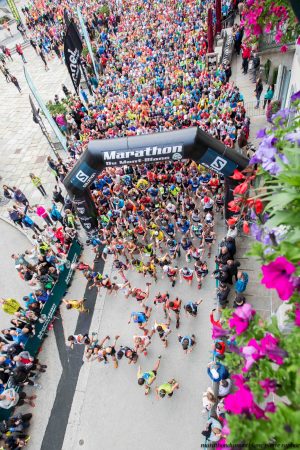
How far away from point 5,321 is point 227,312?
11.5 m

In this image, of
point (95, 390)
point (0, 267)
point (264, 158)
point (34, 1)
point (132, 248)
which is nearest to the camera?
point (264, 158)

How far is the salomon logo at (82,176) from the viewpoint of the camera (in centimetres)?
1172

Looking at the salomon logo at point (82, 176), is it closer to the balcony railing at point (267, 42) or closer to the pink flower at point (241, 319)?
the pink flower at point (241, 319)

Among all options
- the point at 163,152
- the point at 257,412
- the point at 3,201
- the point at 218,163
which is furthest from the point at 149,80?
the point at 257,412

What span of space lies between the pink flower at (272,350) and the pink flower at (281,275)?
0.66m

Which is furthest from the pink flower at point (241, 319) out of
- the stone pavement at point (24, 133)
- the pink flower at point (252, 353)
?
the stone pavement at point (24, 133)

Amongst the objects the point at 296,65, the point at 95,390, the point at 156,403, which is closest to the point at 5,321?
the point at 95,390

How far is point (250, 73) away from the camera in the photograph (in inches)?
811

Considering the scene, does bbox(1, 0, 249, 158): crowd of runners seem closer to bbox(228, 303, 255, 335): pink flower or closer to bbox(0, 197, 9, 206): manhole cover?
bbox(0, 197, 9, 206): manhole cover

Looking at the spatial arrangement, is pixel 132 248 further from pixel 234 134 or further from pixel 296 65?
pixel 296 65

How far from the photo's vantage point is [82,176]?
38.7 feet

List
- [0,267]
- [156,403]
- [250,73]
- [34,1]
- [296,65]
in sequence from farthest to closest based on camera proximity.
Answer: [34,1] → [250,73] → [0,267] → [296,65] → [156,403]

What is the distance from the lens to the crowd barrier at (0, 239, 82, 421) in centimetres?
1082

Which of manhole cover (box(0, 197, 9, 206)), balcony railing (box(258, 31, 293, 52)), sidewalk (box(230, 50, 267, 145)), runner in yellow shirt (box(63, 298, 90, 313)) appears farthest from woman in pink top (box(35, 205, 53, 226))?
balcony railing (box(258, 31, 293, 52))
